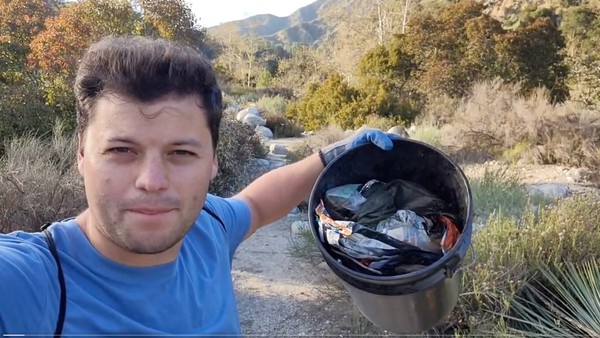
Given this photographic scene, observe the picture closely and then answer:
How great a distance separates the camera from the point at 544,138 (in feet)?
26.2

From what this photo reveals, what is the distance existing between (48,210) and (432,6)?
2252 cm

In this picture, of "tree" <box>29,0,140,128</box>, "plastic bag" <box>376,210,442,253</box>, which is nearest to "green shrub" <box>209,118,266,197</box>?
"tree" <box>29,0,140,128</box>

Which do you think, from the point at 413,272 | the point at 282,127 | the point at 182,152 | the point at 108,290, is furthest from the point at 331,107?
the point at 108,290

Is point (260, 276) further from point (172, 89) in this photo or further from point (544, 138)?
point (544, 138)

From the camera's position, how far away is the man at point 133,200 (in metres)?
1.10

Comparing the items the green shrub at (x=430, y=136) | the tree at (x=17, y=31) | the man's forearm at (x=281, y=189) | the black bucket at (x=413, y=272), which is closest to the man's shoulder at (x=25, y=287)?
the black bucket at (x=413, y=272)

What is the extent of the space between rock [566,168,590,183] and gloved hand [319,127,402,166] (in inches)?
215

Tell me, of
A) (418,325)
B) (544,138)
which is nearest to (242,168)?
(544,138)

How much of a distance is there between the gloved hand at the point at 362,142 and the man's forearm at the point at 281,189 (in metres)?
0.04

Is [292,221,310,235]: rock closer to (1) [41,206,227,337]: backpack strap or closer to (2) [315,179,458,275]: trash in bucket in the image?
(2) [315,179,458,275]: trash in bucket

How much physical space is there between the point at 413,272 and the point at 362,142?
58 centimetres

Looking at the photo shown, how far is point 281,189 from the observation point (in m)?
1.94

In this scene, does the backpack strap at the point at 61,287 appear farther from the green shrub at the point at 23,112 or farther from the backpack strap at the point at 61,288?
the green shrub at the point at 23,112

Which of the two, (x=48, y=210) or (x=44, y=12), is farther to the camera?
(x=44, y=12)
